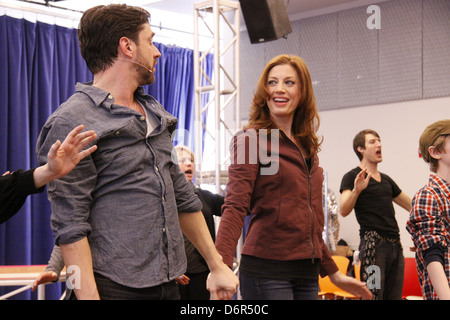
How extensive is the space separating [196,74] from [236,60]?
415mm

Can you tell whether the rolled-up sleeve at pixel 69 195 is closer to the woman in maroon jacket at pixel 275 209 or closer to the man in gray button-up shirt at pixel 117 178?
the man in gray button-up shirt at pixel 117 178

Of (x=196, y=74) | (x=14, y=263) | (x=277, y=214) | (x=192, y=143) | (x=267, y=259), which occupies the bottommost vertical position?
(x=14, y=263)

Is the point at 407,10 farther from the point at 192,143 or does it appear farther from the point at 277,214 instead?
the point at 277,214

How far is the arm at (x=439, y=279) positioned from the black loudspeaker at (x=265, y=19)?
3.45 m

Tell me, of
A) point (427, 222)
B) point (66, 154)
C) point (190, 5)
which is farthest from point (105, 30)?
point (190, 5)

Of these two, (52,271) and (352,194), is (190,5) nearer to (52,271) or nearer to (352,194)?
(352,194)

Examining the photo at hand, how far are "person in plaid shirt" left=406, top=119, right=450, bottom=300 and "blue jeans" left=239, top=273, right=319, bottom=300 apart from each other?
0.44m

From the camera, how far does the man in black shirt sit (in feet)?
14.0

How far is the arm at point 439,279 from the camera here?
84.0 inches

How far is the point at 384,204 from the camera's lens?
4.42m

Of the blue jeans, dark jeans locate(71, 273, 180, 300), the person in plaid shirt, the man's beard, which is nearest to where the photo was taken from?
dark jeans locate(71, 273, 180, 300)

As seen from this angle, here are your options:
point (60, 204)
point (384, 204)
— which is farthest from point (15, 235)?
point (60, 204)

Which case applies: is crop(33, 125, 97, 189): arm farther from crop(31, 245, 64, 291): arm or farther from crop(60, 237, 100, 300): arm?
crop(31, 245, 64, 291): arm

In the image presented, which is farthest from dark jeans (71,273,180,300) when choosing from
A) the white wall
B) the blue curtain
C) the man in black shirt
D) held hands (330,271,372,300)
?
the white wall
